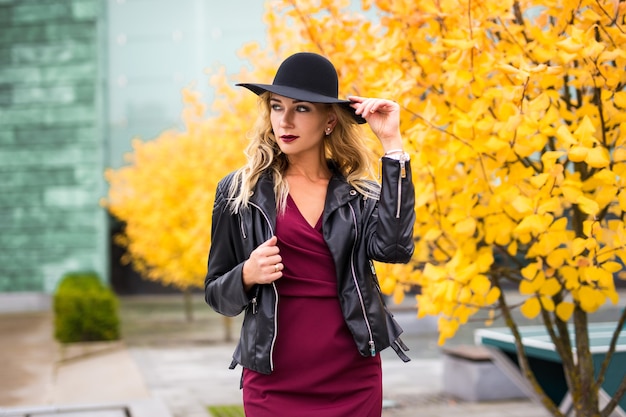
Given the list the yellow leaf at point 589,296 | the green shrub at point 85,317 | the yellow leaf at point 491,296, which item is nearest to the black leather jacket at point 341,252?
the yellow leaf at point 491,296

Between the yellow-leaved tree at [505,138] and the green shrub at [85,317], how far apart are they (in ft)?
31.3

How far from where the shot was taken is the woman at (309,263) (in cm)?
272

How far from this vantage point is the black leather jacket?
8.89 ft

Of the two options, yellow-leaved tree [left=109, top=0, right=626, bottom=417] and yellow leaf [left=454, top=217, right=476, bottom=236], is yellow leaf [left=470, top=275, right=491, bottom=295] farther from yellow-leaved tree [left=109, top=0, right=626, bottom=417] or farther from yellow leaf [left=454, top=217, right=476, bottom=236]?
yellow leaf [left=454, top=217, right=476, bottom=236]

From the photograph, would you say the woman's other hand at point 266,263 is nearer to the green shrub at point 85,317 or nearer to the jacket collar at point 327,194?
the jacket collar at point 327,194

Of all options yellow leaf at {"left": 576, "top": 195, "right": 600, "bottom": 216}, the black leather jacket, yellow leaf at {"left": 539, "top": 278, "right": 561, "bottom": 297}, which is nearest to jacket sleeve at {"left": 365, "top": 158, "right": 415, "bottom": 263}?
the black leather jacket

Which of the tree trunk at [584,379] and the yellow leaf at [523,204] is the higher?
the yellow leaf at [523,204]

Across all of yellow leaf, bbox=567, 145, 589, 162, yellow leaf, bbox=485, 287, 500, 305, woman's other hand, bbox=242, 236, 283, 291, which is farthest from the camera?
yellow leaf, bbox=485, 287, 500, 305

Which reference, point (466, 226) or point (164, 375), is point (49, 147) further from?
point (466, 226)

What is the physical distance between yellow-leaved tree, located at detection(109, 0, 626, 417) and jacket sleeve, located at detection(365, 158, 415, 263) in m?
0.93

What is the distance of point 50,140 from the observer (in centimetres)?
2389

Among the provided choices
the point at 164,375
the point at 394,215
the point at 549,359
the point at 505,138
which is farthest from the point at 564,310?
the point at 164,375

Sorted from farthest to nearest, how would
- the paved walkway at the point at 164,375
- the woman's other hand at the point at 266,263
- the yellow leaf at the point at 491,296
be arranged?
the paved walkway at the point at 164,375 → the yellow leaf at the point at 491,296 → the woman's other hand at the point at 266,263

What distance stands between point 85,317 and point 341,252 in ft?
37.3
